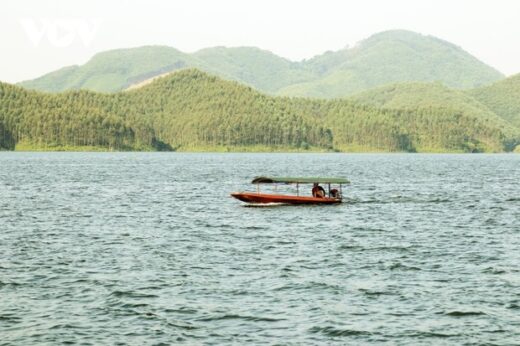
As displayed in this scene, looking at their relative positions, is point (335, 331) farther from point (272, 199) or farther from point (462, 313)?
point (272, 199)

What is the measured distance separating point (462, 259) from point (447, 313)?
15.1 metres

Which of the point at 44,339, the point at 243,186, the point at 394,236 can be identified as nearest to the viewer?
the point at 44,339

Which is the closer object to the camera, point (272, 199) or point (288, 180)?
point (288, 180)

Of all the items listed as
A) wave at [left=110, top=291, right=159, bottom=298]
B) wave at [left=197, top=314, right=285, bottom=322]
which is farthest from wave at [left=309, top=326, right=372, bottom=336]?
wave at [left=110, top=291, right=159, bottom=298]

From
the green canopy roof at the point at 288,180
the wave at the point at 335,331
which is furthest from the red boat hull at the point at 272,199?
the wave at the point at 335,331

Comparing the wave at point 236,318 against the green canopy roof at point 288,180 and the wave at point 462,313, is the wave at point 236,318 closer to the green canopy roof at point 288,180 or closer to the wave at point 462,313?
the wave at point 462,313

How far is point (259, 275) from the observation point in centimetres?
4138

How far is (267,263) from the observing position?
4538 centimetres

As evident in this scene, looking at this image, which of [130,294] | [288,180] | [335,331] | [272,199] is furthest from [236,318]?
[272,199]

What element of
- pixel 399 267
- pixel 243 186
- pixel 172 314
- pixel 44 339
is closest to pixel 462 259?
pixel 399 267

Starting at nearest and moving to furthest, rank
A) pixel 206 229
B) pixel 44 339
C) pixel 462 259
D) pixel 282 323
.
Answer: pixel 44 339
pixel 282 323
pixel 462 259
pixel 206 229

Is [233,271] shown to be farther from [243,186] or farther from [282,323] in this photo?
[243,186]

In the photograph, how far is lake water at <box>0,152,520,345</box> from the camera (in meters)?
30.5

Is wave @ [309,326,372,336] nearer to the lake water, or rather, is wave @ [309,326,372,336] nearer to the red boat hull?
the lake water
